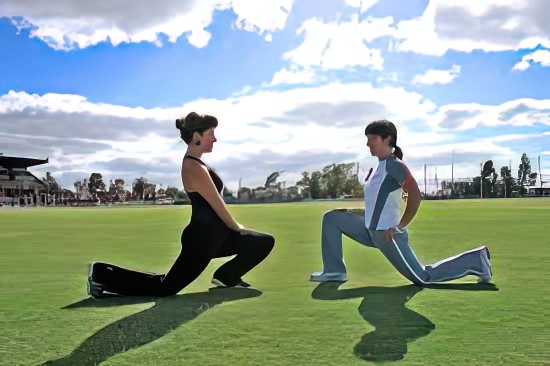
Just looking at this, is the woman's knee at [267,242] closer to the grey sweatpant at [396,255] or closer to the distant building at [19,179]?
the grey sweatpant at [396,255]

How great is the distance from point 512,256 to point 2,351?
721cm

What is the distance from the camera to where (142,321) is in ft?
15.3

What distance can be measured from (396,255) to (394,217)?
0.35 meters

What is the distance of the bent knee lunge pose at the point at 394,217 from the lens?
591 centimetres

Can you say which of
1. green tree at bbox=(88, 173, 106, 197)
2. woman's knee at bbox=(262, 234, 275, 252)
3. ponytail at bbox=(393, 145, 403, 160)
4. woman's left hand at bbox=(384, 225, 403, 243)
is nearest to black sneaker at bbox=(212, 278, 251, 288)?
woman's knee at bbox=(262, 234, 275, 252)

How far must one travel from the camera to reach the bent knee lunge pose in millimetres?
5914

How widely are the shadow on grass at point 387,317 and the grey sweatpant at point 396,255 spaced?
0.14 meters

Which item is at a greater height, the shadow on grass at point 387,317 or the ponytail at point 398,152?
the ponytail at point 398,152

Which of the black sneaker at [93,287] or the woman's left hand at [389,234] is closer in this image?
the black sneaker at [93,287]

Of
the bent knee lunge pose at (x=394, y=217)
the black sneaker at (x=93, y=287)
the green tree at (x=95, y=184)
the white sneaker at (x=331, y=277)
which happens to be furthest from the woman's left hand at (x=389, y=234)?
the green tree at (x=95, y=184)

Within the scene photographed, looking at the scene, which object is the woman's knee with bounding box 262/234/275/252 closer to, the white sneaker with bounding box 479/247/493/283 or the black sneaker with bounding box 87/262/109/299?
the black sneaker with bounding box 87/262/109/299

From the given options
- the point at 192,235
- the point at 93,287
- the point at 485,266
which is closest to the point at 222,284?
the point at 192,235

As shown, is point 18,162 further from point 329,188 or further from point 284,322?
point 284,322

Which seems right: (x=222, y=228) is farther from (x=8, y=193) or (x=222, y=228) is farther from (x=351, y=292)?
(x=8, y=193)
